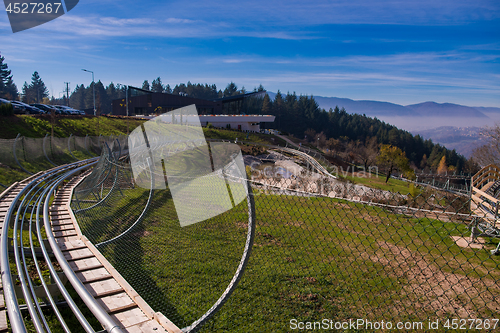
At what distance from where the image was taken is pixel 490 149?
3762 centimetres

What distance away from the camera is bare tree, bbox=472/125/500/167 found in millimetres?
34875

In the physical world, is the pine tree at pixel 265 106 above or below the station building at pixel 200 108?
above

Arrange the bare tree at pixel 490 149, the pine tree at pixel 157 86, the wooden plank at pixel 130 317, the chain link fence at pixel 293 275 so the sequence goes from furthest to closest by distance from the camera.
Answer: the pine tree at pixel 157 86, the bare tree at pixel 490 149, the chain link fence at pixel 293 275, the wooden plank at pixel 130 317

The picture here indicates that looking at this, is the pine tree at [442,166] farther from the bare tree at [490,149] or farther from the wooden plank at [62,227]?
the wooden plank at [62,227]

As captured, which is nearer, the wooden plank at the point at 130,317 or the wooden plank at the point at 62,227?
the wooden plank at the point at 130,317

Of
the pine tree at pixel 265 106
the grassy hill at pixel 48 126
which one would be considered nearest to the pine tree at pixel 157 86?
the pine tree at pixel 265 106

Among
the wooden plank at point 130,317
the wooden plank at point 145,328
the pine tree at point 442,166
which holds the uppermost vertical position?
the wooden plank at point 145,328

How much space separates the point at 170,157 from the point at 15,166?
837 centimetres

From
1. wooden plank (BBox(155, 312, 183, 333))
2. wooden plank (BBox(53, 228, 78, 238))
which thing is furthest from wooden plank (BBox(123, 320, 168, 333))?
wooden plank (BBox(53, 228, 78, 238))

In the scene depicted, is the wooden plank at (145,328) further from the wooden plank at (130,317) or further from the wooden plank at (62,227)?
the wooden plank at (62,227)

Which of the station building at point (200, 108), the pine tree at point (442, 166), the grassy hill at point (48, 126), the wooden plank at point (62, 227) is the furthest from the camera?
the pine tree at point (442, 166)

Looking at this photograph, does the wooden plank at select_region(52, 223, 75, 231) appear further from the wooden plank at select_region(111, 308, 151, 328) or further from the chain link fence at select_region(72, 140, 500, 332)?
the wooden plank at select_region(111, 308, 151, 328)

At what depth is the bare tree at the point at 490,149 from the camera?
34875 millimetres

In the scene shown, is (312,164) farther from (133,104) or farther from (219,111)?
(133,104)
